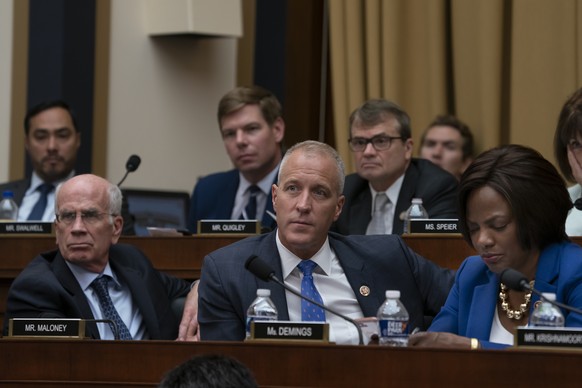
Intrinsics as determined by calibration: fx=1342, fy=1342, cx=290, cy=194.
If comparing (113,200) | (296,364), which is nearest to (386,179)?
(113,200)

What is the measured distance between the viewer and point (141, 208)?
6.93 meters

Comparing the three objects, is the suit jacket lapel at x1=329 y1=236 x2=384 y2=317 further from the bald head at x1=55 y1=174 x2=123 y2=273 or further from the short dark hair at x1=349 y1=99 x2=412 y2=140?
the short dark hair at x1=349 y1=99 x2=412 y2=140

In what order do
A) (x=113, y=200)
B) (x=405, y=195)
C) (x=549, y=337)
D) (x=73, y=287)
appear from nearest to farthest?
(x=549, y=337)
(x=73, y=287)
(x=113, y=200)
(x=405, y=195)

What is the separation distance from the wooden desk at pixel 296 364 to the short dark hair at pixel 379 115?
273 cm

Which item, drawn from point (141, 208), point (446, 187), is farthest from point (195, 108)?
point (446, 187)

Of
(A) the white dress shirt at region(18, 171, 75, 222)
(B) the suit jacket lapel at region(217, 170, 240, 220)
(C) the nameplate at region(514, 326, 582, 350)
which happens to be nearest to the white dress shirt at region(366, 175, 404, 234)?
(B) the suit jacket lapel at region(217, 170, 240, 220)

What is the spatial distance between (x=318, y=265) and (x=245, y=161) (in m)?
1.99

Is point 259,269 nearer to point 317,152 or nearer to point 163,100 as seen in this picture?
point 317,152

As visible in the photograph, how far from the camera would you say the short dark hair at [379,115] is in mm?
6037

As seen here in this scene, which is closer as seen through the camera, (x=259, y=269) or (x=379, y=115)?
(x=259, y=269)

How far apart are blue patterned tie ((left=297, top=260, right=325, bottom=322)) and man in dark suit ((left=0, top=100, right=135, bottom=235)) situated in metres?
2.61

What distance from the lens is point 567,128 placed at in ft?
14.9

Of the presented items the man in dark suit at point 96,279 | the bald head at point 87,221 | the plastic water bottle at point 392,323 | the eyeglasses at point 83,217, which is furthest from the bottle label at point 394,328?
the eyeglasses at point 83,217

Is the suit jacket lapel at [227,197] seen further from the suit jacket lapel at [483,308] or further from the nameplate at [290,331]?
the nameplate at [290,331]
